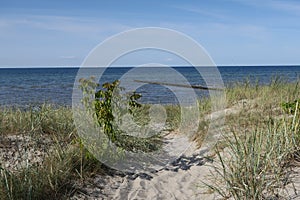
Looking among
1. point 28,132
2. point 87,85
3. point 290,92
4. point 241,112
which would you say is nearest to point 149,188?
point 87,85

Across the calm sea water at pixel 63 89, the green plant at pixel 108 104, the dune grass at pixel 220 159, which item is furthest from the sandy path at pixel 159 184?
the calm sea water at pixel 63 89

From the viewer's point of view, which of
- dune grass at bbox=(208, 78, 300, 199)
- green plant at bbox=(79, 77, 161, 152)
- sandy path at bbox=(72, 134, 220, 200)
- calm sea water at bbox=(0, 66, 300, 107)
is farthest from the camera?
calm sea water at bbox=(0, 66, 300, 107)

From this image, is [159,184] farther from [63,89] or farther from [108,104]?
[63,89]

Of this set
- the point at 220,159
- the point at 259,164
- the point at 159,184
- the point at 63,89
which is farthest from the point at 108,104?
the point at 63,89

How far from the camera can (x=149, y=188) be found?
4340mm

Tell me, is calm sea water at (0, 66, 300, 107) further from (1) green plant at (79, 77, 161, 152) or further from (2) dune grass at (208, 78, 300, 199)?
(2) dune grass at (208, 78, 300, 199)

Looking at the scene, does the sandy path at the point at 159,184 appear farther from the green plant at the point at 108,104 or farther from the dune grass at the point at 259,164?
the green plant at the point at 108,104

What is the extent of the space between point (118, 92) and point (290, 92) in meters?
3.96

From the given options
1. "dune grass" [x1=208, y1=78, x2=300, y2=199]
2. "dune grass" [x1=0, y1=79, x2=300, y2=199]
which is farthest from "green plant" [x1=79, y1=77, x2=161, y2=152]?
"dune grass" [x1=208, y1=78, x2=300, y2=199]

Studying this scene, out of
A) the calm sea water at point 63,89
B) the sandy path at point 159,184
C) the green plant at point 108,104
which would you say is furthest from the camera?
the calm sea water at point 63,89

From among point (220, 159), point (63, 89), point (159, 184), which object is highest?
point (220, 159)

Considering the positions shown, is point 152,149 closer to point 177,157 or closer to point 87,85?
point 177,157

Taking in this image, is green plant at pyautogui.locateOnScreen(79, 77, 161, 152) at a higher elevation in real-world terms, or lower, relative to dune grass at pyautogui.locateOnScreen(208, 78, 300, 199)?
higher

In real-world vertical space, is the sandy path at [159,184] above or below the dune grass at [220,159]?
below
